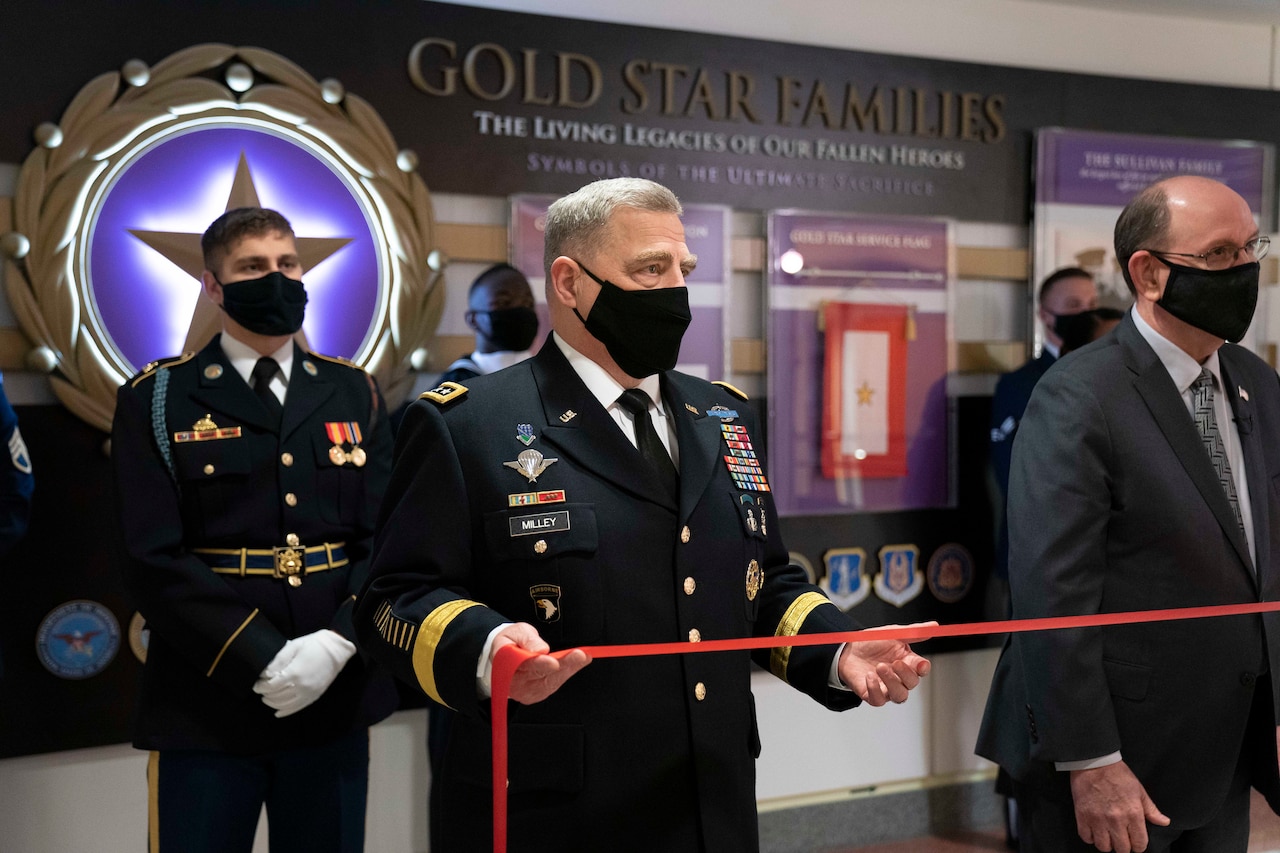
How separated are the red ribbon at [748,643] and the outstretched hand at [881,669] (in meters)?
0.01

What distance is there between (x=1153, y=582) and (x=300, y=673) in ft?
5.44

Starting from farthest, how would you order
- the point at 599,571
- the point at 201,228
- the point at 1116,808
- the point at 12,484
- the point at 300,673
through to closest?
1. the point at 201,228
2. the point at 12,484
3. the point at 300,673
4. the point at 1116,808
5. the point at 599,571

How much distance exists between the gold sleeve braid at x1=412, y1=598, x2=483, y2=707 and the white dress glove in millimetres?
950

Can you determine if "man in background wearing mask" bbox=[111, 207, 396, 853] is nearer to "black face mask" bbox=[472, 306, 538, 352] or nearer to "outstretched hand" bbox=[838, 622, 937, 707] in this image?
"black face mask" bbox=[472, 306, 538, 352]

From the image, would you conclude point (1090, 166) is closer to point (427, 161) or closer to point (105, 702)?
point (427, 161)

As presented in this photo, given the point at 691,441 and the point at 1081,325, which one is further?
the point at 1081,325

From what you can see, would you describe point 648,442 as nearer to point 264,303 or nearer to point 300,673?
point 300,673

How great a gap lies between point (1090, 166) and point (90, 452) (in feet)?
11.4

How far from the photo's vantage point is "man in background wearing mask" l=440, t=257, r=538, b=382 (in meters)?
3.26

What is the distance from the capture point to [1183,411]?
197cm

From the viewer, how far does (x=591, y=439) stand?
1.60m

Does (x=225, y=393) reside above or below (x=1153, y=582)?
above

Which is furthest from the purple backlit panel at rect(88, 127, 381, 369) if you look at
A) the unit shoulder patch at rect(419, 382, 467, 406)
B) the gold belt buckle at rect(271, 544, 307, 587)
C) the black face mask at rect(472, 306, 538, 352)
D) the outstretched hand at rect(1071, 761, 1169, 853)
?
the outstretched hand at rect(1071, 761, 1169, 853)

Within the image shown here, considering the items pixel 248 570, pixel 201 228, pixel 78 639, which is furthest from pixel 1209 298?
pixel 78 639
